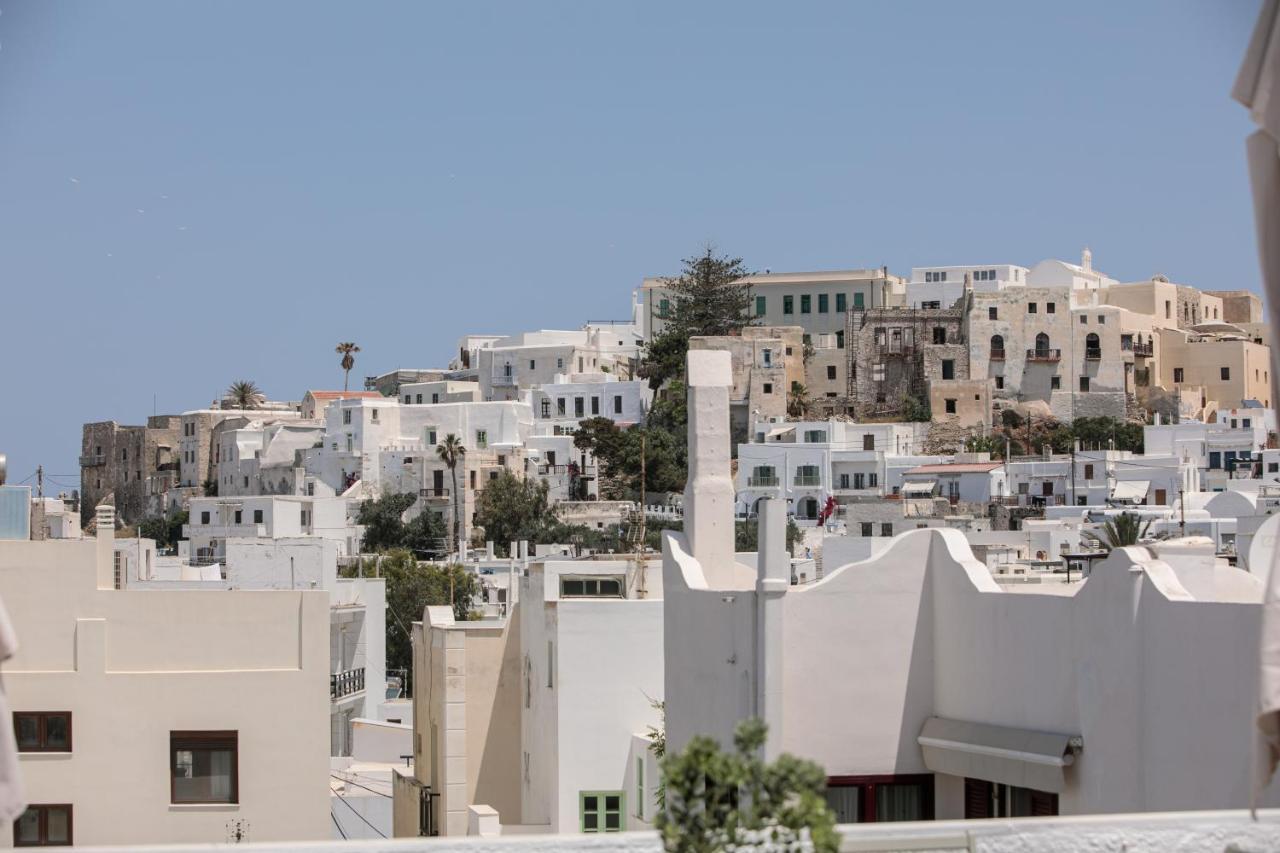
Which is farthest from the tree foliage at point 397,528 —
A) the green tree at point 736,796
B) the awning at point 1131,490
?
the green tree at point 736,796

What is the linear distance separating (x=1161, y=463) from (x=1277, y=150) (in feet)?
219

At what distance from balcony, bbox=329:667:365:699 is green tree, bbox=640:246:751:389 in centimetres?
5669

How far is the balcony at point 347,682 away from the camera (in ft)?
113

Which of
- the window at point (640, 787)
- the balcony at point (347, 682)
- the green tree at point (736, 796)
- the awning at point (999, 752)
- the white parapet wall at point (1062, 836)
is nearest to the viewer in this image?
the green tree at point (736, 796)

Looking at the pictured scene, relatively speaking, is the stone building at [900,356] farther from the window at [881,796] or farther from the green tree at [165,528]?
the window at [881,796]

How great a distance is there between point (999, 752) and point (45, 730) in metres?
7.84

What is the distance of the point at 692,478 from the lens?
1493cm

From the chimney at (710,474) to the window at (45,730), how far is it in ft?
16.6

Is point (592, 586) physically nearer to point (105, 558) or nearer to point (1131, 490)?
point (105, 558)

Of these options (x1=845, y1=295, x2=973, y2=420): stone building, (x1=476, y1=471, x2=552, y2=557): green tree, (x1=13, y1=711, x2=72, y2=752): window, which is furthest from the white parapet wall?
(x1=845, y1=295, x2=973, y2=420): stone building

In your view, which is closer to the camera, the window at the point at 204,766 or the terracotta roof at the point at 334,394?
the window at the point at 204,766

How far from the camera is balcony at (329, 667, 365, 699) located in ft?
113

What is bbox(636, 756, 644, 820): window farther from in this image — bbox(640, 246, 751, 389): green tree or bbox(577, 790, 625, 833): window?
bbox(640, 246, 751, 389): green tree

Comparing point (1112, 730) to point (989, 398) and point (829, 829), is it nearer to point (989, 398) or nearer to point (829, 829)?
point (829, 829)
